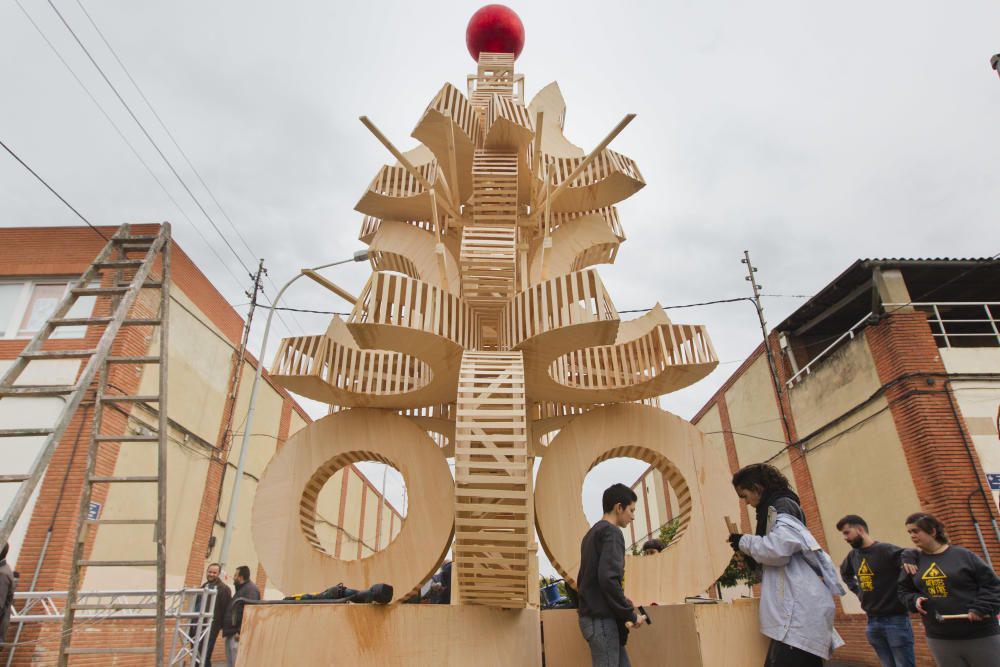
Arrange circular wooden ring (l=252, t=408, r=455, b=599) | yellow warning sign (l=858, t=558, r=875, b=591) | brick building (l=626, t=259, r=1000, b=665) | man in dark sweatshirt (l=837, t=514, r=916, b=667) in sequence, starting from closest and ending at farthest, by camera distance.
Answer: man in dark sweatshirt (l=837, t=514, r=916, b=667) → yellow warning sign (l=858, t=558, r=875, b=591) → circular wooden ring (l=252, t=408, r=455, b=599) → brick building (l=626, t=259, r=1000, b=665)

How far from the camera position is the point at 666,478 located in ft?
20.1

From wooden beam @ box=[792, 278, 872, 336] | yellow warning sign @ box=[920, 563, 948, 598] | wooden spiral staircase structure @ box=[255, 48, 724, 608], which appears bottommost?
yellow warning sign @ box=[920, 563, 948, 598]

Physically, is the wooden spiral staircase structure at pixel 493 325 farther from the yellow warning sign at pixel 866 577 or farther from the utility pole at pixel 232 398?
the utility pole at pixel 232 398

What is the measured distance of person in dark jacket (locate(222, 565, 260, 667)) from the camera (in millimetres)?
7031

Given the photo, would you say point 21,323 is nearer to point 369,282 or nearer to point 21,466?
point 21,466

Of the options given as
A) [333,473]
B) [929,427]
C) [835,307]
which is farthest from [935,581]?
[835,307]

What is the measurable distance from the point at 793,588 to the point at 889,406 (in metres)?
9.37

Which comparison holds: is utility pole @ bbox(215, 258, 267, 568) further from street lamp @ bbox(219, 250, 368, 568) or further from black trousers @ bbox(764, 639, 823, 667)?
black trousers @ bbox(764, 639, 823, 667)

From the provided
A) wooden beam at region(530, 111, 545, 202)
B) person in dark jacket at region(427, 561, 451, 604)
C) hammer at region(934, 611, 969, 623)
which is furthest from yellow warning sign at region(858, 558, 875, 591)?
wooden beam at region(530, 111, 545, 202)

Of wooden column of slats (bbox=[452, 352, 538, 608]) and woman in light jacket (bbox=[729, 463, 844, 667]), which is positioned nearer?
woman in light jacket (bbox=[729, 463, 844, 667])

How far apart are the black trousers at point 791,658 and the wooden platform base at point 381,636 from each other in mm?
1988

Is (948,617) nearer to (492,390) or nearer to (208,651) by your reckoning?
(492,390)

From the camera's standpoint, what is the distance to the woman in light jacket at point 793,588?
10.1ft

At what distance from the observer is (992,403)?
33.9 ft
